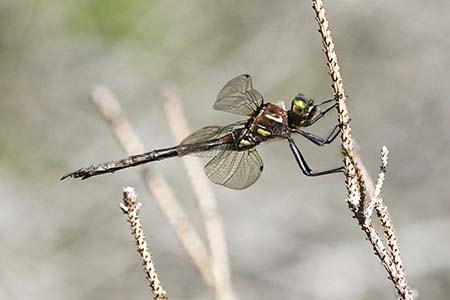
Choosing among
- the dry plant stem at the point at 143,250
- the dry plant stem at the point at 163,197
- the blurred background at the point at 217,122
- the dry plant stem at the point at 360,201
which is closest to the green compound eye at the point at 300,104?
the dry plant stem at the point at 163,197

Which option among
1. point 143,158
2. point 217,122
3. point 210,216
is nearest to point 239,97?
point 143,158

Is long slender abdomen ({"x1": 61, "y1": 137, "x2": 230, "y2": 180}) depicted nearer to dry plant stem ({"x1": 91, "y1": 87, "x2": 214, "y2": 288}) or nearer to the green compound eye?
dry plant stem ({"x1": 91, "y1": 87, "x2": 214, "y2": 288})

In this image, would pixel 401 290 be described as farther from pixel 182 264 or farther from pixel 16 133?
pixel 16 133

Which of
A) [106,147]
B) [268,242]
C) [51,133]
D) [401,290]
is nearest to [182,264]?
[268,242]

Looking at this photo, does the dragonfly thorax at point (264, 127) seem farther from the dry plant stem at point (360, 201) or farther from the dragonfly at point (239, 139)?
the dry plant stem at point (360, 201)

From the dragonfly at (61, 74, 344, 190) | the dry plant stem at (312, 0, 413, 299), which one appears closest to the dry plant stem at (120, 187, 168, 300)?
the dry plant stem at (312, 0, 413, 299)

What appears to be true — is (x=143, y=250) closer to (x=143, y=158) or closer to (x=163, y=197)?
(x=163, y=197)
